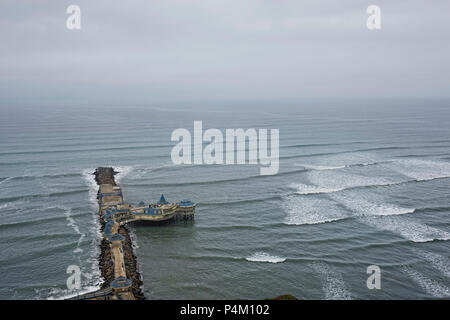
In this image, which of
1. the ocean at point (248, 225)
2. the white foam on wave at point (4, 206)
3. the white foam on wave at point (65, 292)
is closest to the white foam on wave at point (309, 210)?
the ocean at point (248, 225)

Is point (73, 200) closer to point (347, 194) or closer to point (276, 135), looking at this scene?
point (347, 194)

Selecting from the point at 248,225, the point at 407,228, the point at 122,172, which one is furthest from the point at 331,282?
the point at 122,172

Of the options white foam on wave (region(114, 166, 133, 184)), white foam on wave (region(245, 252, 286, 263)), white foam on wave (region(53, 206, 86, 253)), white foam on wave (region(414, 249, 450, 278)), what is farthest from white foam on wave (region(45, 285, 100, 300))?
white foam on wave (region(114, 166, 133, 184))

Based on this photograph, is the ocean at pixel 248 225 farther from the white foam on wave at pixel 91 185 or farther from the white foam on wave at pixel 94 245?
the white foam on wave at pixel 91 185

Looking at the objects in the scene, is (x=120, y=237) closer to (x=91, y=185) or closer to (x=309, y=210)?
(x=309, y=210)
